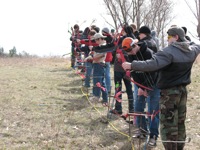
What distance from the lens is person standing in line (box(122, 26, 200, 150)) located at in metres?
3.86

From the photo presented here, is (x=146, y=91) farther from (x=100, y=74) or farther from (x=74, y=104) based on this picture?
(x=74, y=104)

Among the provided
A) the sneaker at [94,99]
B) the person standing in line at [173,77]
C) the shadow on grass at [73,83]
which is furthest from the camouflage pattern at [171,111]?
the shadow on grass at [73,83]

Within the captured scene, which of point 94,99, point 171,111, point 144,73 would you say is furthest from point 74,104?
point 171,111

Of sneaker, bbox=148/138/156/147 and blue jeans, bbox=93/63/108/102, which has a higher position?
blue jeans, bbox=93/63/108/102

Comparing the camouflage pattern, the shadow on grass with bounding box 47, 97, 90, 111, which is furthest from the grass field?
the camouflage pattern

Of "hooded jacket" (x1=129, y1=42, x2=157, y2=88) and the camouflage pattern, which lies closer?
the camouflage pattern

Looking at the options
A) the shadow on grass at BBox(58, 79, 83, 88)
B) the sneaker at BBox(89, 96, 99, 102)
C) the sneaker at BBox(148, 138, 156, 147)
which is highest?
the shadow on grass at BBox(58, 79, 83, 88)

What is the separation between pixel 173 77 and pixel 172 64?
0.18m

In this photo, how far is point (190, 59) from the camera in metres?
4.04

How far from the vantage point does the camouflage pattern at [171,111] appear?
4.06 m

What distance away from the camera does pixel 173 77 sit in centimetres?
399

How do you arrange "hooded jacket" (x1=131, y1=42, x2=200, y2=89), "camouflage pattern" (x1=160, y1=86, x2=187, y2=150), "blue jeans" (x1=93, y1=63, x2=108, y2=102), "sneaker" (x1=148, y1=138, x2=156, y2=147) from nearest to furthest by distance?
"hooded jacket" (x1=131, y1=42, x2=200, y2=89) < "camouflage pattern" (x1=160, y1=86, x2=187, y2=150) < "sneaker" (x1=148, y1=138, x2=156, y2=147) < "blue jeans" (x1=93, y1=63, x2=108, y2=102)

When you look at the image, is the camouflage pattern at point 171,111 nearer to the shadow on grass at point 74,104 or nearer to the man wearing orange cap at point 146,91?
Result: the man wearing orange cap at point 146,91

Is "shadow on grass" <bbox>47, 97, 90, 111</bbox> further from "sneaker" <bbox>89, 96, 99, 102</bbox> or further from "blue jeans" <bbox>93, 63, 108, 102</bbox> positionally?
"blue jeans" <bbox>93, 63, 108, 102</bbox>
